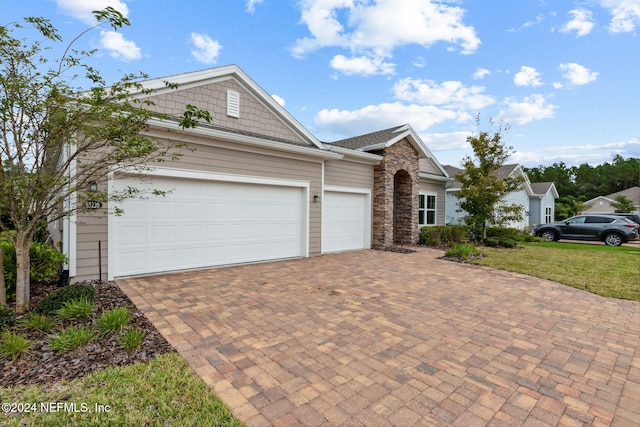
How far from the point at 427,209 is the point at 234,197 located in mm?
10846

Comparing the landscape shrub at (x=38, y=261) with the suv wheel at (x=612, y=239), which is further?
the suv wheel at (x=612, y=239)

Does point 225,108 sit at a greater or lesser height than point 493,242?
greater

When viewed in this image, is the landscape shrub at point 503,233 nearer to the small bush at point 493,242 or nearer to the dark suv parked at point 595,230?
the small bush at point 493,242

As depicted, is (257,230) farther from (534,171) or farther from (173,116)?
(534,171)

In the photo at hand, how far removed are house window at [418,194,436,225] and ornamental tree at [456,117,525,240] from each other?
5.93ft

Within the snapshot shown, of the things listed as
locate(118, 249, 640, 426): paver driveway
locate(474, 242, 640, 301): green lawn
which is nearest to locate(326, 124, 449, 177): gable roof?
locate(474, 242, 640, 301): green lawn

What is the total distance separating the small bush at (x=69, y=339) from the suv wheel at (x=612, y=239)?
2077 cm

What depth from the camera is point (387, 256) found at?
997 centimetres

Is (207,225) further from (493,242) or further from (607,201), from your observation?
(607,201)

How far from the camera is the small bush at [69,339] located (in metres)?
3.20

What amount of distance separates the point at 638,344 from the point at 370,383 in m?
3.70

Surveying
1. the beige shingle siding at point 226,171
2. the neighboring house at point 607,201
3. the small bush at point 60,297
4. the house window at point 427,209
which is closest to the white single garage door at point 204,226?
the beige shingle siding at point 226,171

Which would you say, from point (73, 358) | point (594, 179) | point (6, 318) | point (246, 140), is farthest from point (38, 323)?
point (594, 179)

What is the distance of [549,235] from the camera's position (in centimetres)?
1670
